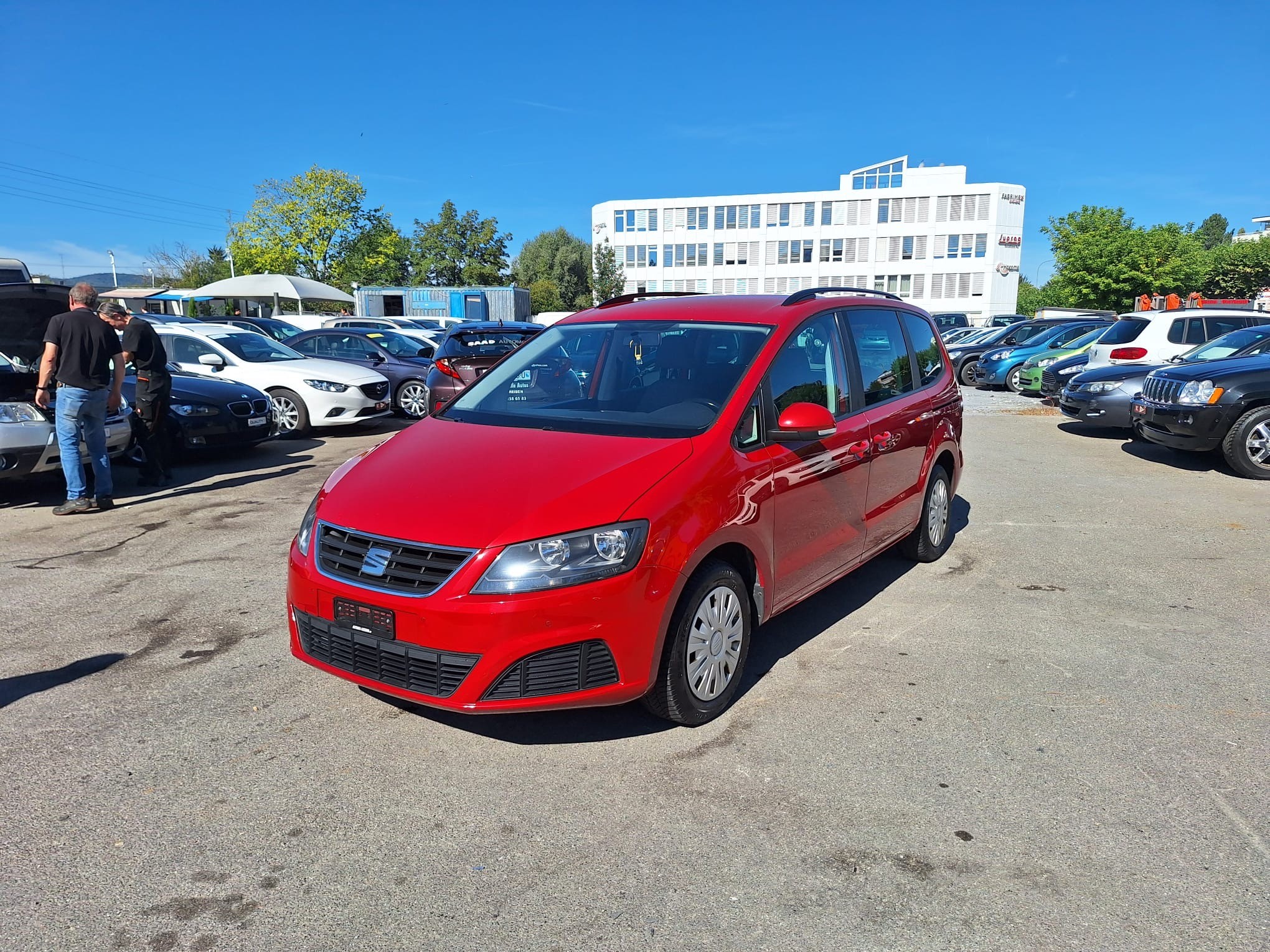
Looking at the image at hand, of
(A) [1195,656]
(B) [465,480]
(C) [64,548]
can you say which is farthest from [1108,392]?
(C) [64,548]

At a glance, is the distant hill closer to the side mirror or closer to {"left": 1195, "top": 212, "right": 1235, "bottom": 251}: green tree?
the side mirror

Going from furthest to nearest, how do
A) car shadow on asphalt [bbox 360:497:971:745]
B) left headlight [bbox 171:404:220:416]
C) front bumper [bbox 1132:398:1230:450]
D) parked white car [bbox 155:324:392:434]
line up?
parked white car [bbox 155:324:392:434], left headlight [bbox 171:404:220:416], front bumper [bbox 1132:398:1230:450], car shadow on asphalt [bbox 360:497:971:745]

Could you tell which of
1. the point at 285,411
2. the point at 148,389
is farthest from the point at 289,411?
the point at 148,389

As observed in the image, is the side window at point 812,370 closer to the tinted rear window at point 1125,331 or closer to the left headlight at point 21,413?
the left headlight at point 21,413

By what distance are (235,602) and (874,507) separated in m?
3.76

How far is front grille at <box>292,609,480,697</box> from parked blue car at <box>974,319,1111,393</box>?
18.0 m

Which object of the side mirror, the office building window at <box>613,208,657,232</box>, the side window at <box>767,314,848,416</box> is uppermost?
the office building window at <box>613,208,657,232</box>

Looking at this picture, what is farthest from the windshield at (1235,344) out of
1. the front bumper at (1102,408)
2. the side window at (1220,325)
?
the side window at (1220,325)

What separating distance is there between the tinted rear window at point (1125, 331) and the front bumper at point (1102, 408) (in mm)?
2045

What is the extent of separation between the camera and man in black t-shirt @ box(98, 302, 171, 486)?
8344 millimetres

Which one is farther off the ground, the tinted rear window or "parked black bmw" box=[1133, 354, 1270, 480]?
the tinted rear window

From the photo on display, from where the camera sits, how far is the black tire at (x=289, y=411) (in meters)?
12.0

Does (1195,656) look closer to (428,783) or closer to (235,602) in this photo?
(428,783)

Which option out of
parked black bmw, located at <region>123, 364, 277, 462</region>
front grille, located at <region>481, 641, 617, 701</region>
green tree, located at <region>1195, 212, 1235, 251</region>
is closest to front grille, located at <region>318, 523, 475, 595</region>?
front grille, located at <region>481, 641, 617, 701</region>
